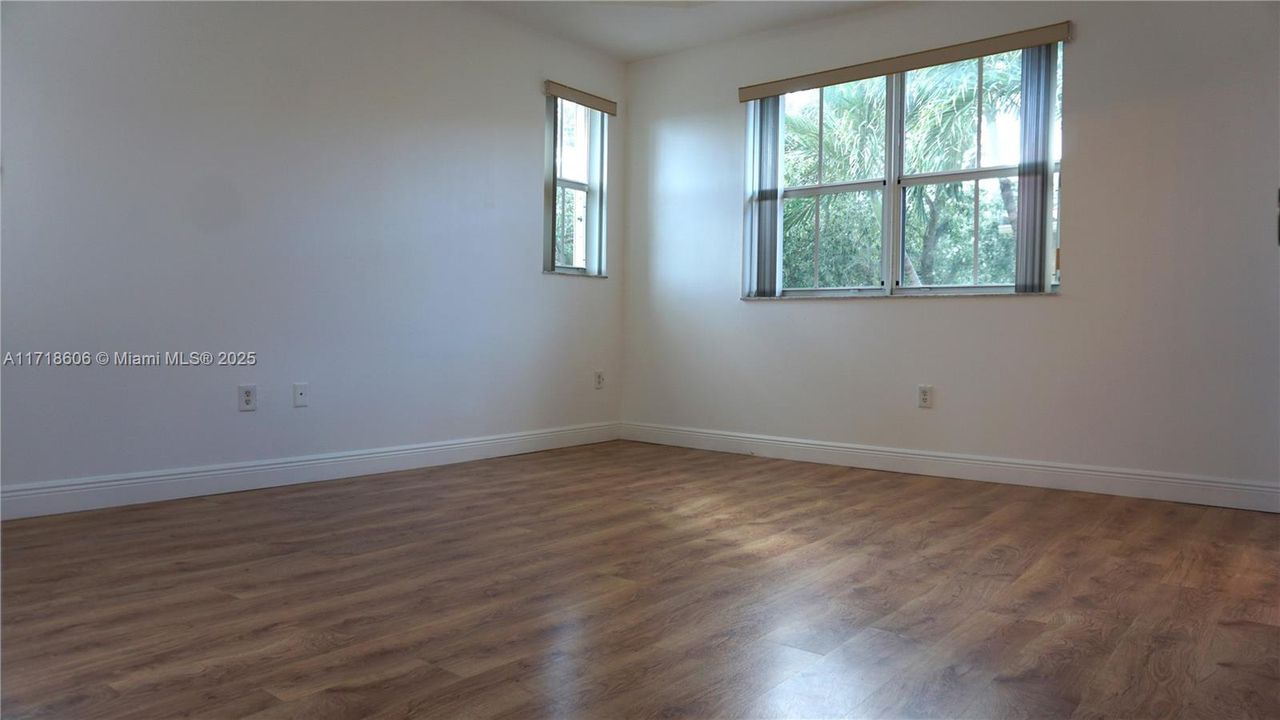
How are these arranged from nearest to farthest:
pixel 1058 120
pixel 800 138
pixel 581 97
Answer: pixel 1058 120 < pixel 800 138 < pixel 581 97

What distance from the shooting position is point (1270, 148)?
343 cm

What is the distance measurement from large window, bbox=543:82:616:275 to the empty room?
0.12 feet

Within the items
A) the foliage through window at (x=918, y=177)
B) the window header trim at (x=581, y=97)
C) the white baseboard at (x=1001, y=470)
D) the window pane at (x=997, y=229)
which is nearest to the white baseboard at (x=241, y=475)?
the white baseboard at (x=1001, y=470)

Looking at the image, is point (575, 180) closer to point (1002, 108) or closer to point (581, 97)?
point (581, 97)

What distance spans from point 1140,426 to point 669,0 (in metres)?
3.24

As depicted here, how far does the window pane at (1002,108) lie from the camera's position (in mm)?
4066

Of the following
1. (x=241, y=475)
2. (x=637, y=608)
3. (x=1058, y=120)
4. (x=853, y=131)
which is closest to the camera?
(x=637, y=608)

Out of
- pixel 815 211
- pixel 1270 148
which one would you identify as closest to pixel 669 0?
pixel 815 211

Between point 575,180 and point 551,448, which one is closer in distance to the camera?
point 551,448

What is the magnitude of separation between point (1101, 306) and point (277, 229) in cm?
386

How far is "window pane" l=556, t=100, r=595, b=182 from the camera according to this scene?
517 cm

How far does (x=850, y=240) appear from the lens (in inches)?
183

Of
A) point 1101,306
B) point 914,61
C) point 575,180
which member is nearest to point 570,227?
point 575,180

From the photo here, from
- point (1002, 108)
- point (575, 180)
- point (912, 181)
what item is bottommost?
point (912, 181)
